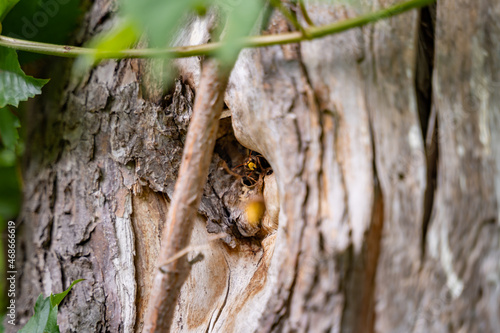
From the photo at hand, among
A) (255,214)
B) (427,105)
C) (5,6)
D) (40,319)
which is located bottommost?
(40,319)

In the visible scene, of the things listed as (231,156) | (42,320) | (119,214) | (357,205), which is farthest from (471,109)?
(42,320)

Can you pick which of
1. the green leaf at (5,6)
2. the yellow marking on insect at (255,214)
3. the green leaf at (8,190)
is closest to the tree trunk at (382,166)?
the yellow marking on insect at (255,214)

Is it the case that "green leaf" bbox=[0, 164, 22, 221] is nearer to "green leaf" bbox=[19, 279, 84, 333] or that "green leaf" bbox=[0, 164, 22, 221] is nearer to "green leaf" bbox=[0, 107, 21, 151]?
"green leaf" bbox=[0, 107, 21, 151]

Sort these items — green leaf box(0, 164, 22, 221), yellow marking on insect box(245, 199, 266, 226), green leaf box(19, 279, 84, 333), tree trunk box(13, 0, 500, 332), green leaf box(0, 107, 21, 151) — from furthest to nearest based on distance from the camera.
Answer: green leaf box(0, 164, 22, 221) → green leaf box(0, 107, 21, 151) → yellow marking on insect box(245, 199, 266, 226) → green leaf box(19, 279, 84, 333) → tree trunk box(13, 0, 500, 332)

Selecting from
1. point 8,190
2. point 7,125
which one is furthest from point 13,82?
point 8,190

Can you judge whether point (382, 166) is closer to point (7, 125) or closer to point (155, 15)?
point (155, 15)

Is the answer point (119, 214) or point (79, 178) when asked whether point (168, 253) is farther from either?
point (79, 178)

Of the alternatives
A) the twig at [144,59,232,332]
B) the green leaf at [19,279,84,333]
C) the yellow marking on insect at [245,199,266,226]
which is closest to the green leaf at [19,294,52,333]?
the green leaf at [19,279,84,333]
